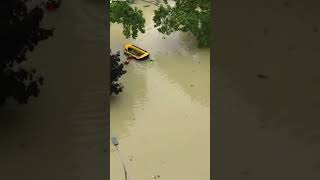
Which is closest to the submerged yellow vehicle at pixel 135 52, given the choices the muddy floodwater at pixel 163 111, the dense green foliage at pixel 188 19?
the muddy floodwater at pixel 163 111

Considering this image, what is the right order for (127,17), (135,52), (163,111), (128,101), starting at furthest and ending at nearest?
(135,52) → (127,17) → (128,101) → (163,111)

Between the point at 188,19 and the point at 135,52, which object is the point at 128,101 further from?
Answer: the point at 188,19

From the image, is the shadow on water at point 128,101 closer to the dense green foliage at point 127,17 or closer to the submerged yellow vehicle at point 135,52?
the submerged yellow vehicle at point 135,52

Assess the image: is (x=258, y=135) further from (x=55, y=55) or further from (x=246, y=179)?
(x=55, y=55)

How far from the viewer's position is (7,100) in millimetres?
2523

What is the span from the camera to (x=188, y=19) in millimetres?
3381

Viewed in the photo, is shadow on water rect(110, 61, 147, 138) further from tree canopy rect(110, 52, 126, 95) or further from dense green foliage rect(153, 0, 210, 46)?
dense green foliage rect(153, 0, 210, 46)

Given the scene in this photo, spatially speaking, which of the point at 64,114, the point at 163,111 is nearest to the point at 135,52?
the point at 163,111

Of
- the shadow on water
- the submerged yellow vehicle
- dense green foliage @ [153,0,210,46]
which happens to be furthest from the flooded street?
dense green foliage @ [153,0,210,46]

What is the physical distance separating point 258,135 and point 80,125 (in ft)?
2.64

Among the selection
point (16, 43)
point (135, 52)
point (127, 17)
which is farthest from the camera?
point (135, 52)

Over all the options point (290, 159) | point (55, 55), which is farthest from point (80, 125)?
point (290, 159)

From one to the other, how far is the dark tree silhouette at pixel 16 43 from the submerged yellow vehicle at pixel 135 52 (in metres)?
1.02

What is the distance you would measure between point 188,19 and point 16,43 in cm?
141
